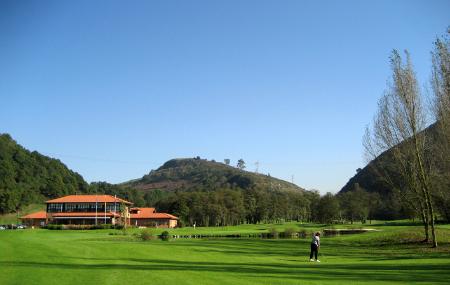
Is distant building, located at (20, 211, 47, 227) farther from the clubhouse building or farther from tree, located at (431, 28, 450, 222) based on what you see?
tree, located at (431, 28, 450, 222)

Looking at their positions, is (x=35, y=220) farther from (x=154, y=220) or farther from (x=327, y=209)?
(x=327, y=209)

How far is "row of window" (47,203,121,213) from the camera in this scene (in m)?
121

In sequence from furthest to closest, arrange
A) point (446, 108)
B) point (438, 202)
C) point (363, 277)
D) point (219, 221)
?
point (219, 221) → point (438, 202) → point (446, 108) → point (363, 277)

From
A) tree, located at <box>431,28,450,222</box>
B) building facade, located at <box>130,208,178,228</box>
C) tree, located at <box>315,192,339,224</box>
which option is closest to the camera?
tree, located at <box>431,28,450,222</box>

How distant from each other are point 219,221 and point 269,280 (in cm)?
12386

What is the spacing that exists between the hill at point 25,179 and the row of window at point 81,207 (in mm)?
35765

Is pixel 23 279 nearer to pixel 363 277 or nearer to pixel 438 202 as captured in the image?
pixel 363 277

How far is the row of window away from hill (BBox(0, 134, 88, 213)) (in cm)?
3576

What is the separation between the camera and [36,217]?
123 metres

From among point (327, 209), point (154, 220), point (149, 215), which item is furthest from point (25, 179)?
point (327, 209)

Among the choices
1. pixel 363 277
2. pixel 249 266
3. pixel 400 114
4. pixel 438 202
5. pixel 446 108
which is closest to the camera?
pixel 363 277

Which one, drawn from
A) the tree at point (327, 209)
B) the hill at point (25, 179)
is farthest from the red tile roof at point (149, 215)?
the hill at point (25, 179)

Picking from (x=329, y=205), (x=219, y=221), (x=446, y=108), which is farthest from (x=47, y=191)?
(x=446, y=108)

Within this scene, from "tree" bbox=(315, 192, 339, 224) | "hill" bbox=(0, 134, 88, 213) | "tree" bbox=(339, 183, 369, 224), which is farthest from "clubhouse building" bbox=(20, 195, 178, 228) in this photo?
"tree" bbox=(339, 183, 369, 224)
